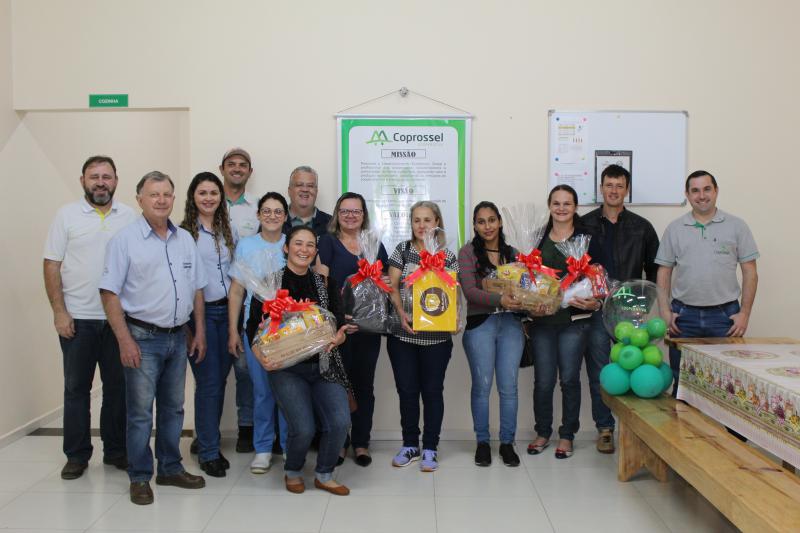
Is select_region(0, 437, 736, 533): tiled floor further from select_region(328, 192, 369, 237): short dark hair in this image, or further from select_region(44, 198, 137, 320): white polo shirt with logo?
select_region(328, 192, 369, 237): short dark hair

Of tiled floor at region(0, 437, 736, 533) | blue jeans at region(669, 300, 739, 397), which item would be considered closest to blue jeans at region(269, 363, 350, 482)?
tiled floor at region(0, 437, 736, 533)

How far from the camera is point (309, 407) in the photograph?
3.18 meters

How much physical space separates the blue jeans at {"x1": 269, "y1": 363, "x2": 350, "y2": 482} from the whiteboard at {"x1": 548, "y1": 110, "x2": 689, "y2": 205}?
1.99m

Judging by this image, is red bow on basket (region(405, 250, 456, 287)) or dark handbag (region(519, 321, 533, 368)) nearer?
red bow on basket (region(405, 250, 456, 287))

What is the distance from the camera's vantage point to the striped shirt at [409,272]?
133 inches

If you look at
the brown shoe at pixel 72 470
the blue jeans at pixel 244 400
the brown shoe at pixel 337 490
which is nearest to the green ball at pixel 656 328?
the brown shoe at pixel 337 490

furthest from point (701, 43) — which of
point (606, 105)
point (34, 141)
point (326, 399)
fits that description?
point (34, 141)

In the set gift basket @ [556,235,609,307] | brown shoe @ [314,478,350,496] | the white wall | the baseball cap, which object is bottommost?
brown shoe @ [314,478,350,496]

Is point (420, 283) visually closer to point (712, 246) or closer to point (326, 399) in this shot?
point (326, 399)

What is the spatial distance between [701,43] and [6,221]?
450cm

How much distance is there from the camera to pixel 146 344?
3.05 metres

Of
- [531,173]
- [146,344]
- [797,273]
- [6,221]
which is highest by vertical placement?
[531,173]

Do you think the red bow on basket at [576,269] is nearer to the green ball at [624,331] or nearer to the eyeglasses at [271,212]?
the green ball at [624,331]

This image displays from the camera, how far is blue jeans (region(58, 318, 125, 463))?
3410 millimetres
